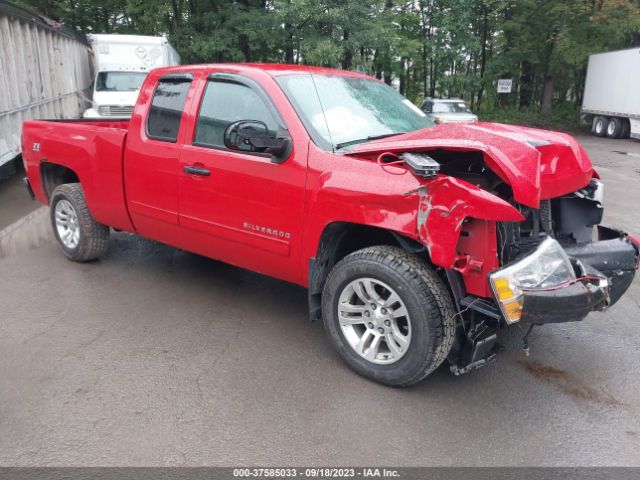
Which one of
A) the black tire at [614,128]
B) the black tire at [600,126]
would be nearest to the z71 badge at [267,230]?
the black tire at [614,128]

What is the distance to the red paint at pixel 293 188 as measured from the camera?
2996 millimetres

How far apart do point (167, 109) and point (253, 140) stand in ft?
4.59

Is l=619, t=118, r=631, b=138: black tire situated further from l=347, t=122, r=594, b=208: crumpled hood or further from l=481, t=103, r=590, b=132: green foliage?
l=347, t=122, r=594, b=208: crumpled hood

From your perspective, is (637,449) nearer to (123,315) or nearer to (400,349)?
(400,349)

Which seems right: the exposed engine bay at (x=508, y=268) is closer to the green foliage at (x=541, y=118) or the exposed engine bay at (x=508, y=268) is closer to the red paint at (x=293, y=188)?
the red paint at (x=293, y=188)

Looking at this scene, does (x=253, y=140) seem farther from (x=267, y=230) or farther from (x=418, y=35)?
(x=418, y=35)

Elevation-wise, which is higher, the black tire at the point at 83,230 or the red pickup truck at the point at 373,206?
the red pickup truck at the point at 373,206

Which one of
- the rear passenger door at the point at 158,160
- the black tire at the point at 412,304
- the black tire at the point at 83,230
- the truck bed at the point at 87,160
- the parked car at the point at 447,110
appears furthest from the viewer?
the parked car at the point at 447,110

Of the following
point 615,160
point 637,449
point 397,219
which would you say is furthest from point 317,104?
point 615,160

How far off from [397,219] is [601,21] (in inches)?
978

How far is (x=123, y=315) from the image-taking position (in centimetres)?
441

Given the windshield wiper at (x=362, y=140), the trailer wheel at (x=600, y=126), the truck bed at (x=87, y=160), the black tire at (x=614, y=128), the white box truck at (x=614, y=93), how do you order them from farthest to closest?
the trailer wheel at (x=600, y=126) < the black tire at (x=614, y=128) < the white box truck at (x=614, y=93) < the truck bed at (x=87, y=160) < the windshield wiper at (x=362, y=140)

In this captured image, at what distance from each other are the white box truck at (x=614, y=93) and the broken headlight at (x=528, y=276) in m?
21.0

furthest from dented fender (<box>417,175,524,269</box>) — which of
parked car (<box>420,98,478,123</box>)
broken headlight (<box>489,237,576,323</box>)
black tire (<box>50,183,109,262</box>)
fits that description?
parked car (<box>420,98,478,123</box>)
